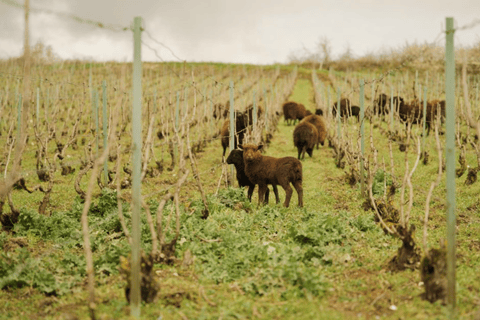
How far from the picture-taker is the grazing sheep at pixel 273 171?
811 cm

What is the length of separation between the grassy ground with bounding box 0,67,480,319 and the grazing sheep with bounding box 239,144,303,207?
705 millimetres

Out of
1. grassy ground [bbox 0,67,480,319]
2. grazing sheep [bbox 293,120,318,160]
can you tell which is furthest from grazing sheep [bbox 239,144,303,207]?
grazing sheep [bbox 293,120,318,160]

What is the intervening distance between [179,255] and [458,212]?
5184 mm

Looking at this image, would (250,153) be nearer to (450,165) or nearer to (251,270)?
(251,270)

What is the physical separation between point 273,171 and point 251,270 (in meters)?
3.50

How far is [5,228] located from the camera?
6883mm

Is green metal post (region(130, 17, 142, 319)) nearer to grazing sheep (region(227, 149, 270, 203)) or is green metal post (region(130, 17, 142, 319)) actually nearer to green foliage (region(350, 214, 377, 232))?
green foliage (region(350, 214, 377, 232))

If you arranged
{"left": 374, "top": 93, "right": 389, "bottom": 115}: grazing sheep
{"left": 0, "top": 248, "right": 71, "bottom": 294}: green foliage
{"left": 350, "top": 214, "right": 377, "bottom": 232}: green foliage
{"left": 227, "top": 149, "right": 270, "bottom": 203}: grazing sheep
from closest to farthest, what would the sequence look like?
1. {"left": 0, "top": 248, "right": 71, "bottom": 294}: green foliage
2. {"left": 350, "top": 214, "right": 377, "bottom": 232}: green foliage
3. {"left": 227, "top": 149, "right": 270, "bottom": 203}: grazing sheep
4. {"left": 374, "top": 93, "right": 389, "bottom": 115}: grazing sheep

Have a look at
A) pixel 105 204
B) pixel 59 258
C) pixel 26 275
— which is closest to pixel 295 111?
pixel 105 204

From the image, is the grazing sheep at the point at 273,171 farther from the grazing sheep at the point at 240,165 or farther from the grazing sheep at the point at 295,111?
the grazing sheep at the point at 295,111

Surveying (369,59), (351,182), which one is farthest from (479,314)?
(369,59)

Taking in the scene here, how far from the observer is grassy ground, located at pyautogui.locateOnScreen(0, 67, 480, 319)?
415 centimetres

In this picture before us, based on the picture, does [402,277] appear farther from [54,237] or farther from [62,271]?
[54,237]

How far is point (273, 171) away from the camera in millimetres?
8242
